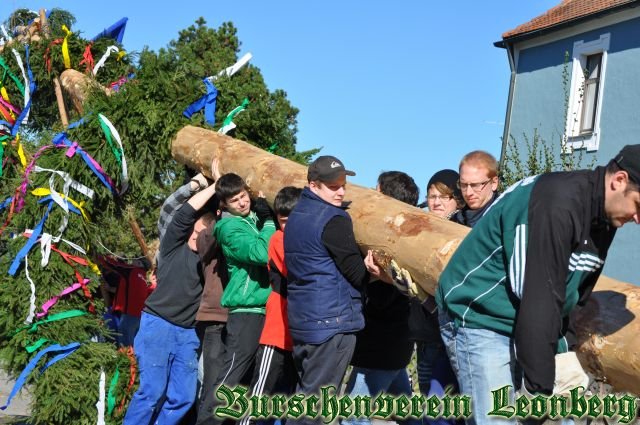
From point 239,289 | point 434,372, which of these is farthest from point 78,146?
point 434,372

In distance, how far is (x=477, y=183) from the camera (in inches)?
178

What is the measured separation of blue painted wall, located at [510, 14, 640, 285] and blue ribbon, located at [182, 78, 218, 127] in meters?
8.41

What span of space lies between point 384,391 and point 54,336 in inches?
112

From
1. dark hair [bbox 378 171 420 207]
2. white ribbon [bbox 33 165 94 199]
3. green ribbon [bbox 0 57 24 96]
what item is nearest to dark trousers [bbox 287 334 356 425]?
dark hair [bbox 378 171 420 207]

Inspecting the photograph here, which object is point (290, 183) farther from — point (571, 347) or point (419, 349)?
point (571, 347)

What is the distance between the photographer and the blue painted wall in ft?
50.8

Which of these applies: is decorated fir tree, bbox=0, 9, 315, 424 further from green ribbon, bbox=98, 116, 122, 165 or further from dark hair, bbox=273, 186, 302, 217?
dark hair, bbox=273, 186, 302, 217

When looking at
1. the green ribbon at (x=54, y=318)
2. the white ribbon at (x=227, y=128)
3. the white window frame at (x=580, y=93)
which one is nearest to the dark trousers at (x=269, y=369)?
the green ribbon at (x=54, y=318)

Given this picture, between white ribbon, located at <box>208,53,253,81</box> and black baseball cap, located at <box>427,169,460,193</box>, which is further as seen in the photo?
white ribbon, located at <box>208,53,253,81</box>

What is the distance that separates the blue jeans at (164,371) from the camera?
231 inches

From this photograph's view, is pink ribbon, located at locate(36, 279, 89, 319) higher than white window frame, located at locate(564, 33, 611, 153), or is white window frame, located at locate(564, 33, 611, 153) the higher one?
white window frame, located at locate(564, 33, 611, 153)

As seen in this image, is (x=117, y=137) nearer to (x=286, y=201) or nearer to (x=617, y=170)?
(x=286, y=201)

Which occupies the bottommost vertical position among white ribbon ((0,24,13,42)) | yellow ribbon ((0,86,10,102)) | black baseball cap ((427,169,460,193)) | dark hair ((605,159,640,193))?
dark hair ((605,159,640,193))

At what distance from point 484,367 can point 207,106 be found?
4.15m
